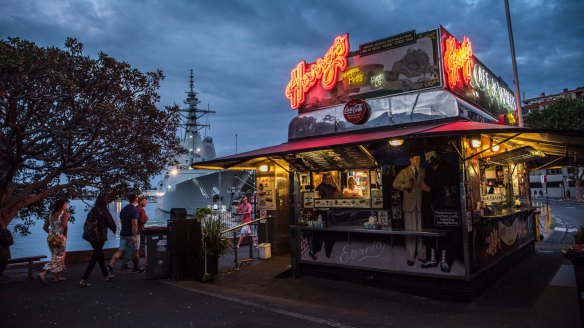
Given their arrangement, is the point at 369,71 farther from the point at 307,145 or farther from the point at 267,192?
the point at 267,192

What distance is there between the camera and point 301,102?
35.2 feet

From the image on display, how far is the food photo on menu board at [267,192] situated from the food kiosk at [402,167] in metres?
0.04

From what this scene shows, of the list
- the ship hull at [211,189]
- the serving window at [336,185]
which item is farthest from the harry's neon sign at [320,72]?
the ship hull at [211,189]

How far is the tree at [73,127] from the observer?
32.0 feet

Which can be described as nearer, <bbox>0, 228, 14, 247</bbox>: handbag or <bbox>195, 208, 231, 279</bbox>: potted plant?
<bbox>0, 228, 14, 247</bbox>: handbag

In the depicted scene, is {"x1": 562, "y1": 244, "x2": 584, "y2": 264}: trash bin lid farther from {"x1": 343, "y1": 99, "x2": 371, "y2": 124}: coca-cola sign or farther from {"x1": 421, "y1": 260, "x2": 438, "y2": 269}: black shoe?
{"x1": 343, "y1": 99, "x2": 371, "y2": 124}: coca-cola sign

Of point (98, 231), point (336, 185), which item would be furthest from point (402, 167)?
point (98, 231)

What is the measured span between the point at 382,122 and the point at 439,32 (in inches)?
87.7

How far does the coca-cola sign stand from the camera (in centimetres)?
904

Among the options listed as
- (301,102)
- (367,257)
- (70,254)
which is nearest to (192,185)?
(70,254)

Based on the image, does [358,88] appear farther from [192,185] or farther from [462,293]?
[192,185]

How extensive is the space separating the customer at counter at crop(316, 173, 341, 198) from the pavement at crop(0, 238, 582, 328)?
2021 mm

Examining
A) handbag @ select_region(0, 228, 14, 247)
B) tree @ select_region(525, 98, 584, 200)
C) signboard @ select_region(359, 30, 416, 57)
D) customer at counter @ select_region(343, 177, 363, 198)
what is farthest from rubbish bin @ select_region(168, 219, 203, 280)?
tree @ select_region(525, 98, 584, 200)

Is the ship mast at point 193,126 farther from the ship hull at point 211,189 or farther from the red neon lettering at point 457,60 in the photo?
the red neon lettering at point 457,60
